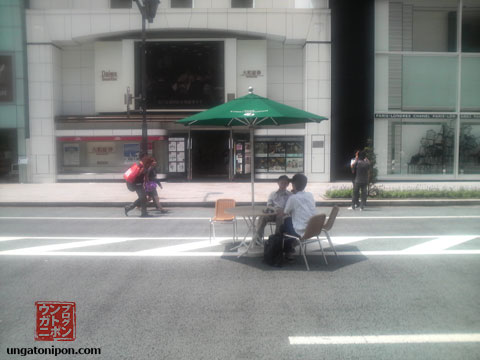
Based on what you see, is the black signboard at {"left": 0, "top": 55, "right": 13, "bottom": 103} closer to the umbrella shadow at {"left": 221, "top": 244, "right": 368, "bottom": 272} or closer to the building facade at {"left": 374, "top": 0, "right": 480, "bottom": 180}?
the building facade at {"left": 374, "top": 0, "right": 480, "bottom": 180}

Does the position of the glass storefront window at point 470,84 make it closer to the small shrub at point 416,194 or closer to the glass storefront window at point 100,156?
the small shrub at point 416,194

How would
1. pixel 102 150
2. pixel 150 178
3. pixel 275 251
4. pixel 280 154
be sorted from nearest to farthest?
pixel 275 251
pixel 150 178
pixel 280 154
pixel 102 150

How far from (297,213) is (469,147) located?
19.3 metres

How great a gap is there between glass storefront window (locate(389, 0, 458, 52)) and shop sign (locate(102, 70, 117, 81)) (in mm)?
13489

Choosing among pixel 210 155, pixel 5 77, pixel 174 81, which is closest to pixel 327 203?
pixel 210 155

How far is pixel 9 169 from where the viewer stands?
2362 cm

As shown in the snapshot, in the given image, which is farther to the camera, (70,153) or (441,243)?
(70,153)

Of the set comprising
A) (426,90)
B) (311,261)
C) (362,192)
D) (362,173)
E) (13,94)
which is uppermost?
(426,90)

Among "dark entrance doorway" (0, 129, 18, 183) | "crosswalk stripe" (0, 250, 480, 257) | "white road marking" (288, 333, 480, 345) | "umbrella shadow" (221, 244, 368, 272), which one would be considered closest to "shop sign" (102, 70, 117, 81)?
"dark entrance doorway" (0, 129, 18, 183)

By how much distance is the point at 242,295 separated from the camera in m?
5.93

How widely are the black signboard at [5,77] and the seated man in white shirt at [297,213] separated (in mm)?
19876

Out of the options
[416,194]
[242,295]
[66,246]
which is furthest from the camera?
[416,194]

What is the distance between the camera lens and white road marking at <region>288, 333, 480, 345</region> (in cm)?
444

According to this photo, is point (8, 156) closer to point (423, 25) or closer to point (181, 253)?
point (181, 253)
